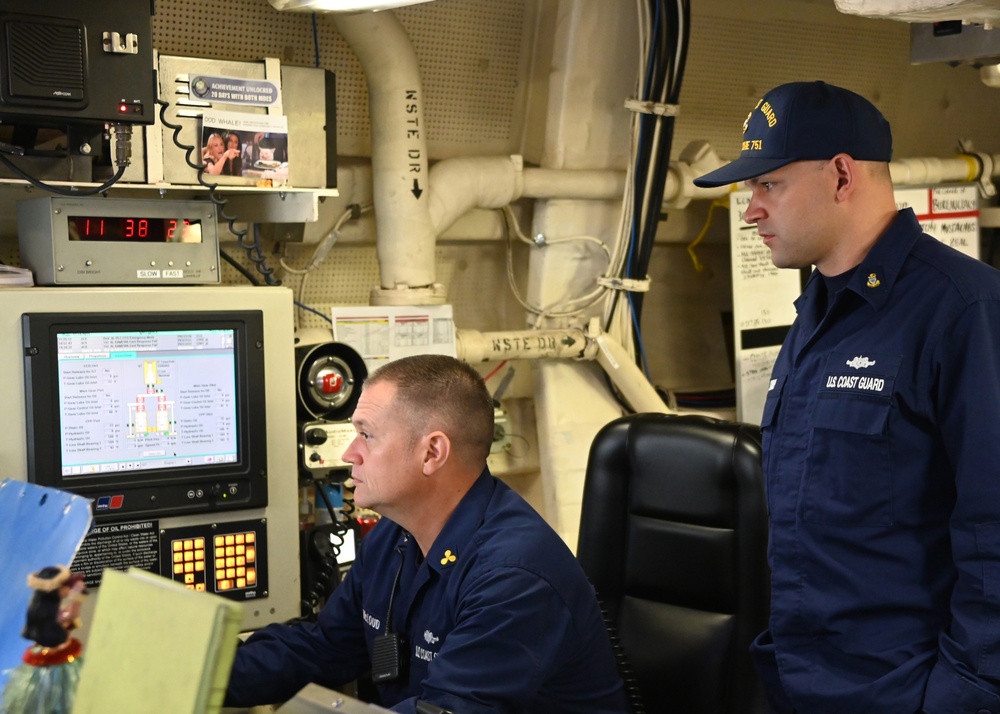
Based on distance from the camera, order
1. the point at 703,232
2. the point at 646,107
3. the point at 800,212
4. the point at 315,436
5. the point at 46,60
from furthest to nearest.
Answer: the point at 703,232, the point at 646,107, the point at 315,436, the point at 46,60, the point at 800,212

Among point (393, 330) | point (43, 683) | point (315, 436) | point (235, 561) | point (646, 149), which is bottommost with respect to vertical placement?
point (235, 561)

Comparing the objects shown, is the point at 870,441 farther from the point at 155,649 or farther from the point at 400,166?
the point at 400,166

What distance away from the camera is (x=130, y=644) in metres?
0.95

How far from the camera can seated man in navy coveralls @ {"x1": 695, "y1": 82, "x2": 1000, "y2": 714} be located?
1477mm

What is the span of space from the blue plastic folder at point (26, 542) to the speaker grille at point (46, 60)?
849 mm

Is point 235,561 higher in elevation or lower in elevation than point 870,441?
lower

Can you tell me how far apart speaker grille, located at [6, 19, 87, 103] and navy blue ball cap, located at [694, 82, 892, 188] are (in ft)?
3.81

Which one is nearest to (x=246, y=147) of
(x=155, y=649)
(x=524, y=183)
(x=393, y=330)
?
(x=393, y=330)

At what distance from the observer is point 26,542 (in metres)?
1.27

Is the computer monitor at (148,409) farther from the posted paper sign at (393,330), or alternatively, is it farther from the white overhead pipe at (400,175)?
the white overhead pipe at (400,175)

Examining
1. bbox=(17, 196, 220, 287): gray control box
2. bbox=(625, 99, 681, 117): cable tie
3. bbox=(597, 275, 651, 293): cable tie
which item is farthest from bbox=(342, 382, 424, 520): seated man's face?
bbox=(625, 99, 681, 117): cable tie

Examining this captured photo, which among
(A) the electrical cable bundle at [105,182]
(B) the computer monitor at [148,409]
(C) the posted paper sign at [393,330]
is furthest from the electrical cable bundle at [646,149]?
(A) the electrical cable bundle at [105,182]

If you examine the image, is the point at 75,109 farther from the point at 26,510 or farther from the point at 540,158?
the point at 540,158

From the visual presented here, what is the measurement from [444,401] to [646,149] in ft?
Answer: 4.73
